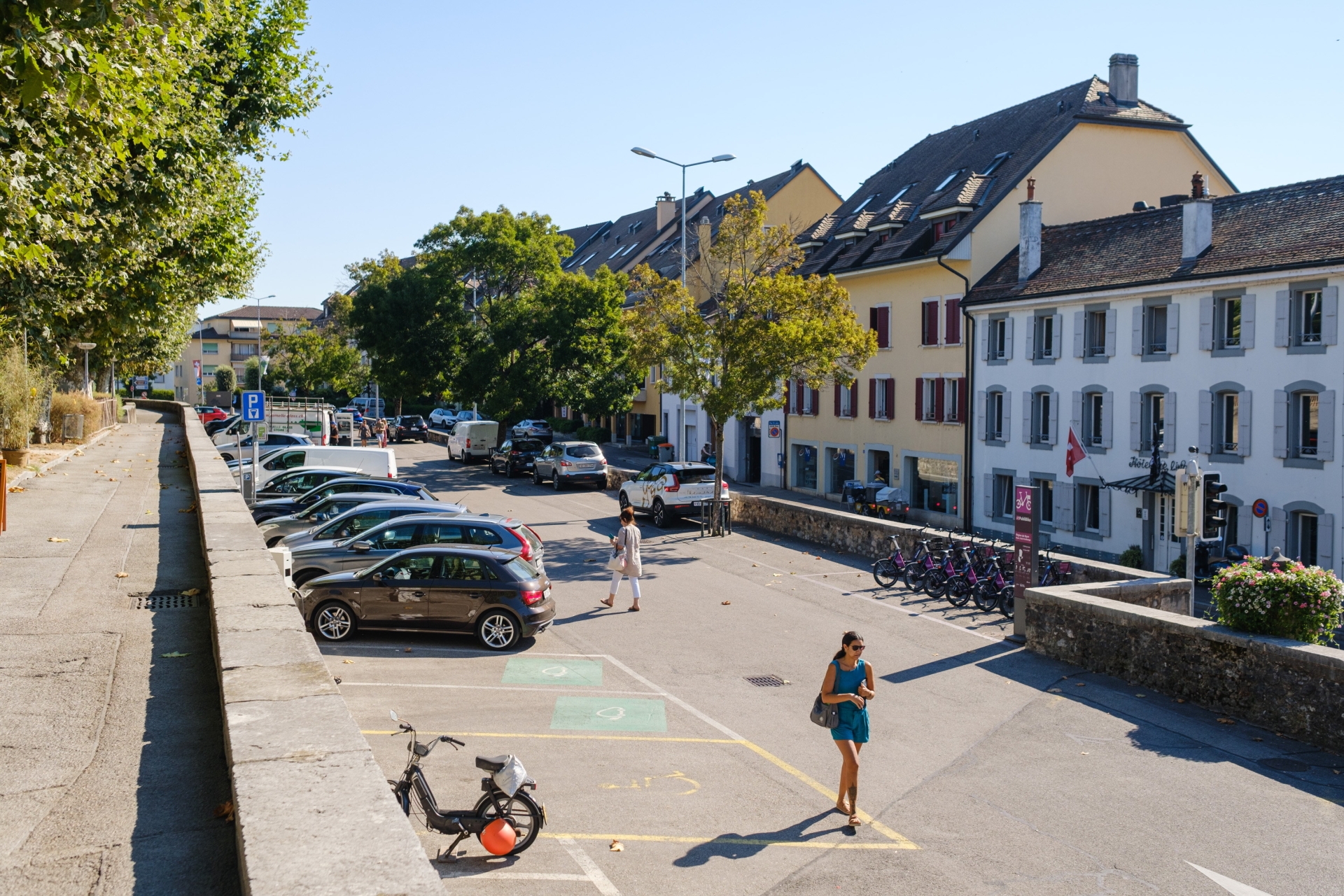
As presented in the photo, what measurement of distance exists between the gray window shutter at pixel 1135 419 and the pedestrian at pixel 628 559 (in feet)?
56.9

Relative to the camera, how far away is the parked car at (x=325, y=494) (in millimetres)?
22688

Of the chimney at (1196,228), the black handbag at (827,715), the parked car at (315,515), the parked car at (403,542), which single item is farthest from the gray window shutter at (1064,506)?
the black handbag at (827,715)

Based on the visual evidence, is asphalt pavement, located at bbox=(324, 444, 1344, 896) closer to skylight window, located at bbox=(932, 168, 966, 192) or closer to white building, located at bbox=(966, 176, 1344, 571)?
white building, located at bbox=(966, 176, 1344, 571)

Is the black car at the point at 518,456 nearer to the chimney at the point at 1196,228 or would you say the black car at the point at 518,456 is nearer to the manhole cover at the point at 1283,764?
the chimney at the point at 1196,228

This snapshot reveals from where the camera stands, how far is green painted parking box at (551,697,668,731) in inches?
452

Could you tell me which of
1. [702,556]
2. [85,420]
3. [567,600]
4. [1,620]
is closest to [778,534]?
[702,556]

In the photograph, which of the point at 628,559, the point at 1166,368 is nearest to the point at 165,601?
the point at 628,559

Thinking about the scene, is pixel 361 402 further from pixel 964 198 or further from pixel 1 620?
pixel 1 620

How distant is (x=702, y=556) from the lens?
81.9ft

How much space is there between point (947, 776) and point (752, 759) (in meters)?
1.84

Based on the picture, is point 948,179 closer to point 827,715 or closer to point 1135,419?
point 1135,419

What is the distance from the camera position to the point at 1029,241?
34.0m

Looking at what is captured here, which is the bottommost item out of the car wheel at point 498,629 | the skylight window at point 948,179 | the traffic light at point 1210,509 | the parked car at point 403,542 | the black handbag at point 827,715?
the car wheel at point 498,629

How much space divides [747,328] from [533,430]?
105 ft
